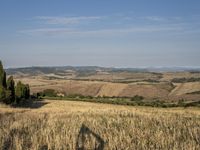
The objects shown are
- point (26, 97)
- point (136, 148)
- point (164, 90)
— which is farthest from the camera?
point (164, 90)

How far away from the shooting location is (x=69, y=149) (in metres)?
9.21

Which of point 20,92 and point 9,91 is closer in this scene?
point 9,91

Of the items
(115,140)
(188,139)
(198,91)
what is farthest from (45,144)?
(198,91)

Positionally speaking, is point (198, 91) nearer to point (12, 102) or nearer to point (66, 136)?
point (12, 102)

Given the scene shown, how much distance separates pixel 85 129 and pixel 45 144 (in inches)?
110

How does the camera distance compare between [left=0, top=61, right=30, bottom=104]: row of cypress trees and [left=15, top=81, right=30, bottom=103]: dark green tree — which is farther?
[left=15, top=81, right=30, bottom=103]: dark green tree

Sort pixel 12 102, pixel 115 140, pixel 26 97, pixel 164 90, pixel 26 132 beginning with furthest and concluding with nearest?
pixel 164 90 < pixel 26 97 < pixel 12 102 < pixel 26 132 < pixel 115 140

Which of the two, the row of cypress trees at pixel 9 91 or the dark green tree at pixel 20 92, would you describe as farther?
the dark green tree at pixel 20 92

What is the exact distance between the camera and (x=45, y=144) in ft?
31.8

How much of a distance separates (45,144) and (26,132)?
2223 mm

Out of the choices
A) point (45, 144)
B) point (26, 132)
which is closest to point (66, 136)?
point (45, 144)

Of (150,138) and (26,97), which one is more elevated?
(150,138)

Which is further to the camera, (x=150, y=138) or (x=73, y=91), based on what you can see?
(x=73, y=91)

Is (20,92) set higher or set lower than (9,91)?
lower
